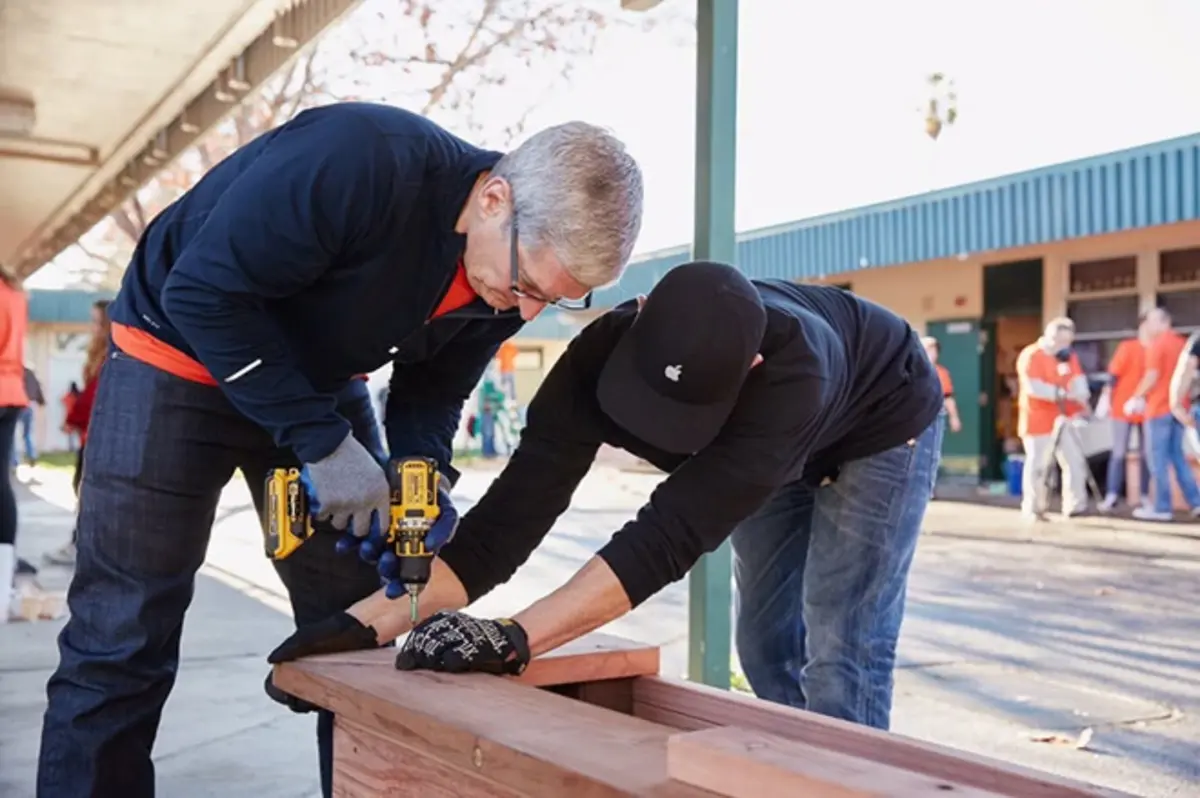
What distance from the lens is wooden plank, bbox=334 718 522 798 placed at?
1768 millimetres

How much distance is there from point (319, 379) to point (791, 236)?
16963mm

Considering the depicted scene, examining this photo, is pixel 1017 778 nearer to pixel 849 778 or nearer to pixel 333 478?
pixel 849 778

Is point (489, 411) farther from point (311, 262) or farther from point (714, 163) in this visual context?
point (311, 262)

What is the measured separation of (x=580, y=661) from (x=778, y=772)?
1.04 metres

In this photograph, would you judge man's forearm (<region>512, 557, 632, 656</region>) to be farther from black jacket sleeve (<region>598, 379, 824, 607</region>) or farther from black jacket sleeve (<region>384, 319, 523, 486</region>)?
black jacket sleeve (<region>384, 319, 523, 486</region>)

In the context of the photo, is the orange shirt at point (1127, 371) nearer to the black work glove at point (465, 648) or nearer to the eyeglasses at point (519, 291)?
the eyeglasses at point (519, 291)

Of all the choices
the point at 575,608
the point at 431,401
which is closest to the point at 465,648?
the point at 575,608

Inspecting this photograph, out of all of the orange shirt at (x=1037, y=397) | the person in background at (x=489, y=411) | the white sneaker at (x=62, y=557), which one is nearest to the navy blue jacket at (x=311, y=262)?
the white sneaker at (x=62, y=557)

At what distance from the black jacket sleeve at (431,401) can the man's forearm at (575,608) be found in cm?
74

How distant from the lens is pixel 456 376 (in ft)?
9.82

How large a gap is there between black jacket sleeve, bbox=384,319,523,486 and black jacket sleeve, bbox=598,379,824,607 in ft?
2.58

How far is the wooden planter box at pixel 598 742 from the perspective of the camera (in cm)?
142

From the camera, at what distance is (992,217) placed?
15406mm

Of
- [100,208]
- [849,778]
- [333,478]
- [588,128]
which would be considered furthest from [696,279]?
[100,208]
